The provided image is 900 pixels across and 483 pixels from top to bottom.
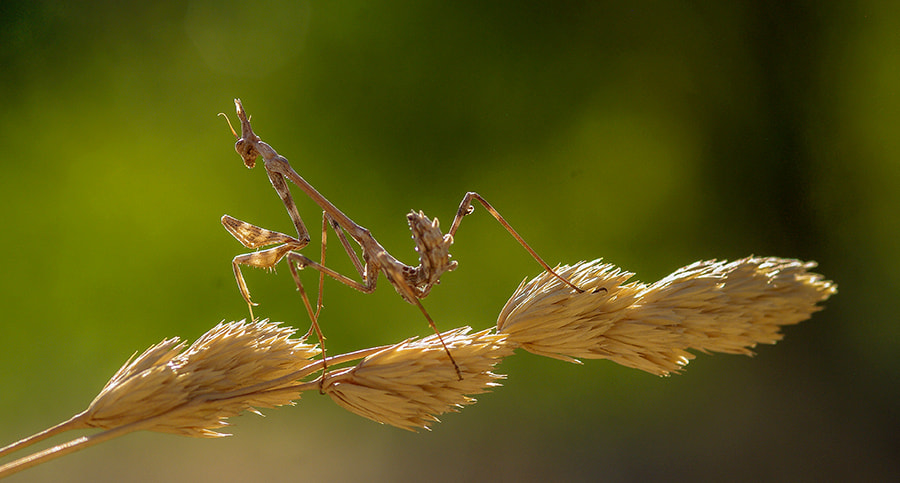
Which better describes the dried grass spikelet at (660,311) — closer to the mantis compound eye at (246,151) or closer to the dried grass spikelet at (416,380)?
the dried grass spikelet at (416,380)

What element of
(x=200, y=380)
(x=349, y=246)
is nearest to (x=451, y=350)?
(x=200, y=380)

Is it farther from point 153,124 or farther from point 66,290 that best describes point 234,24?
point 66,290

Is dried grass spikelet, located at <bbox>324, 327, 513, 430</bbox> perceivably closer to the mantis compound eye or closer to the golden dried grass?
the golden dried grass

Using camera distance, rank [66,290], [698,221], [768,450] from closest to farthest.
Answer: [768,450] → [66,290] → [698,221]

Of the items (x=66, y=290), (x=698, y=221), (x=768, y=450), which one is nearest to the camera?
(x=768, y=450)

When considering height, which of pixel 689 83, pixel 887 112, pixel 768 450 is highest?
pixel 689 83

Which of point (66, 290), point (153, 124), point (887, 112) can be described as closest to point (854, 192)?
point (887, 112)

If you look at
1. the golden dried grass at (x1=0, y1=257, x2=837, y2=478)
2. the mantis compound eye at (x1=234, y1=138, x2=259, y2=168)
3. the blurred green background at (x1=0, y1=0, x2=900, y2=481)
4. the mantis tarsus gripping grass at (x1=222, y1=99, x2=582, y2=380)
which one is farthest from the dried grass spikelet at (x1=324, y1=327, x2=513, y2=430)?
the blurred green background at (x1=0, y1=0, x2=900, y2=481)

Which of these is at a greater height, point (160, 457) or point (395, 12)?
point (395, 12)
